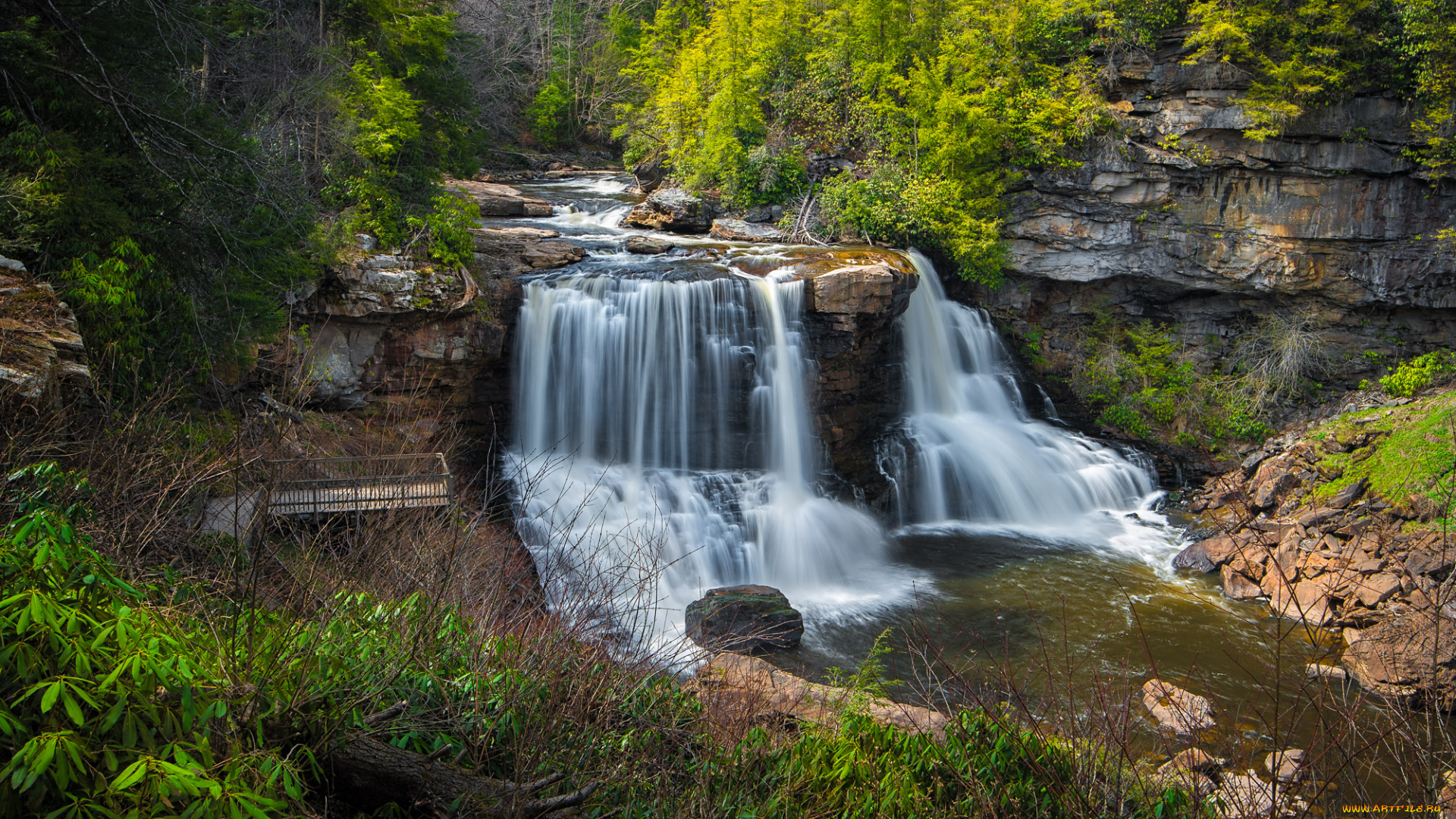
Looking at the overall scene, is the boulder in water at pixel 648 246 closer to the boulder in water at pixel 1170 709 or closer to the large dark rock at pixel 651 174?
the large dark rock at pixel 651 174

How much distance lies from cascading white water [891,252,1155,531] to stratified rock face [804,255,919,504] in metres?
0.76

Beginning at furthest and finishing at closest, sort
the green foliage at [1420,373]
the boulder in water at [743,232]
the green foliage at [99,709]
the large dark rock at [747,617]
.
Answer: the boulder in water at [743,232] → the green foliage at [1420,373] → the large dark rock at [747,617] → the green foliage at [99,709]

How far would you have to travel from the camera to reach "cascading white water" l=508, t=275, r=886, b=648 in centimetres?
1359

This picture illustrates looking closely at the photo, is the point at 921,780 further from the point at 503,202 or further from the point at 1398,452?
the point at 503,202

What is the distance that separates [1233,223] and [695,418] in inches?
524

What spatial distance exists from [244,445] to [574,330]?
6928mm

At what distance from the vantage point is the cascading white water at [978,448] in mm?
15859

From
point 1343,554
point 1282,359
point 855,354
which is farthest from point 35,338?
point 1282,359

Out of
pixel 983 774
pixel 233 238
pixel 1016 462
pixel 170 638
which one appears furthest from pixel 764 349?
pixel 170 638

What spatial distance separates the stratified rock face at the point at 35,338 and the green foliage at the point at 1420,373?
22866mm

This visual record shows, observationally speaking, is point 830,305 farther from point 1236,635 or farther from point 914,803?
point 914,803

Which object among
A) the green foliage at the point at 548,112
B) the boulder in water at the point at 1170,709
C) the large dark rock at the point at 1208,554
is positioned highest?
the green foliage at the point at 548,112

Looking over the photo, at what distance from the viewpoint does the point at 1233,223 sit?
1755 cm

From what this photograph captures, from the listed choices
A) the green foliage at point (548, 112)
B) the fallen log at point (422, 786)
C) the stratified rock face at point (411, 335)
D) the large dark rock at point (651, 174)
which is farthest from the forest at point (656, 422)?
the green foliage at point (548, 112)
